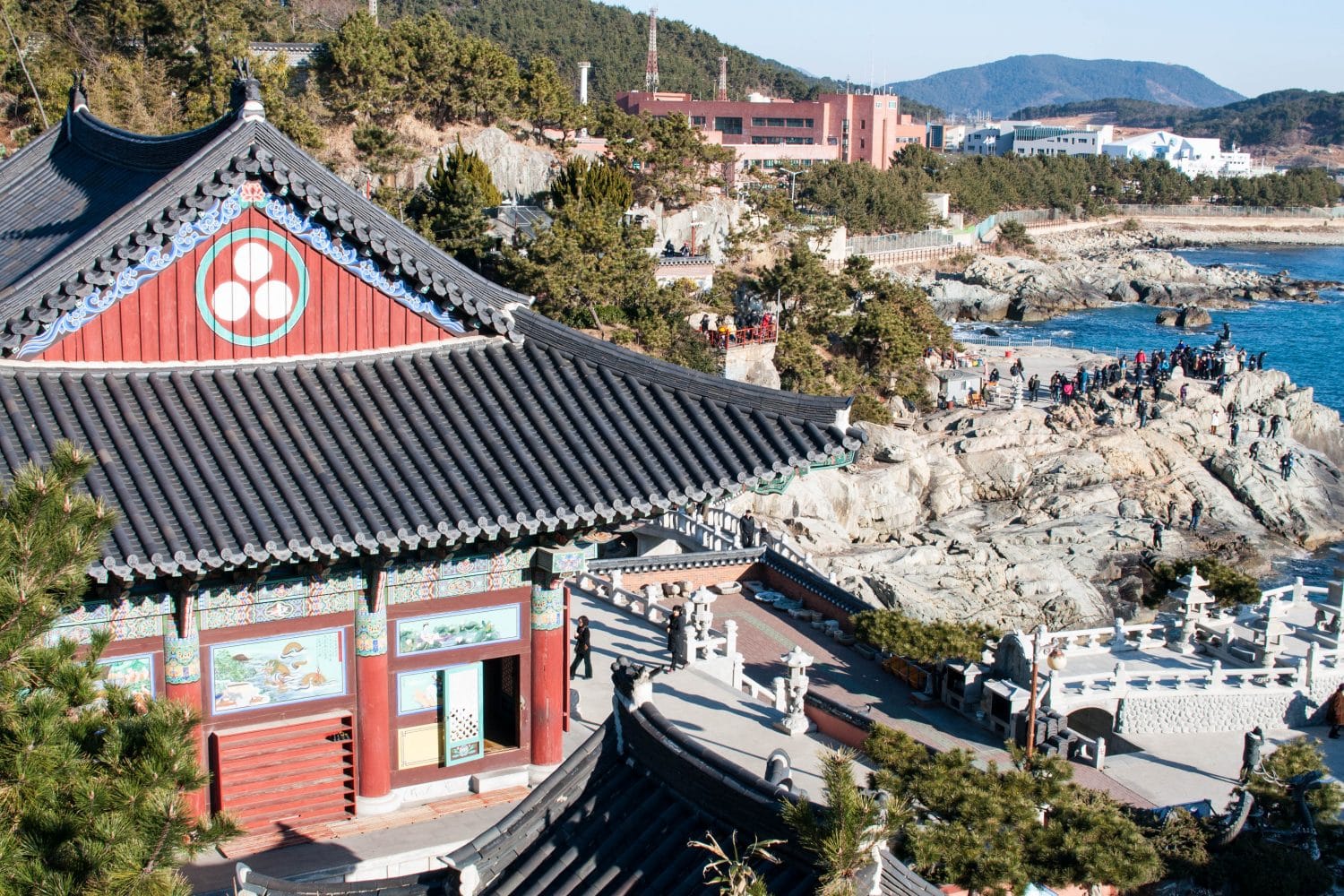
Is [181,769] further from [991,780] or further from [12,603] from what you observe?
[991,780]

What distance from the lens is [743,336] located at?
57.2 meters

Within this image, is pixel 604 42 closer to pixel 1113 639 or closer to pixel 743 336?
pixel 743 336

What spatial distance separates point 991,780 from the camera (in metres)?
15.4

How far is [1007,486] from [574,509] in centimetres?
4116

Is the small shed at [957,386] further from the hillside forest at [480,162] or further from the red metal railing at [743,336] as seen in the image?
the red metal railing at [743,336]

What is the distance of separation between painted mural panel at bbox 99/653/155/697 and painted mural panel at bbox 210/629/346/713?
2.05 ft

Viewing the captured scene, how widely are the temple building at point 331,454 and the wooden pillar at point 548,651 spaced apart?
0.03 m

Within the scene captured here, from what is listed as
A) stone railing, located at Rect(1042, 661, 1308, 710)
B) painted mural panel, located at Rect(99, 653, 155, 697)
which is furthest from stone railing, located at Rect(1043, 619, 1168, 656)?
painted mural panel, located at Rect(99, 653, 155, 697)

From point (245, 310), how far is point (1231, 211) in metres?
182

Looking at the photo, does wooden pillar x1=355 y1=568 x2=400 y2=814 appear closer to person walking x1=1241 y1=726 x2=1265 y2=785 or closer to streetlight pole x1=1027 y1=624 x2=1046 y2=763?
streetlight pole x1=1027 y1=624 x2=1046 y2=763

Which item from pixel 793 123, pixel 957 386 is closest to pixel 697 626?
pixel 957 386

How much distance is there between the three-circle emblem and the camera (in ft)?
46.3

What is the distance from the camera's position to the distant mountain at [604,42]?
145250 mm

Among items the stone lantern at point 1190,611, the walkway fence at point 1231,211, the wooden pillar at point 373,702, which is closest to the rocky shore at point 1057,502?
the stone lantern at point 1190,611
